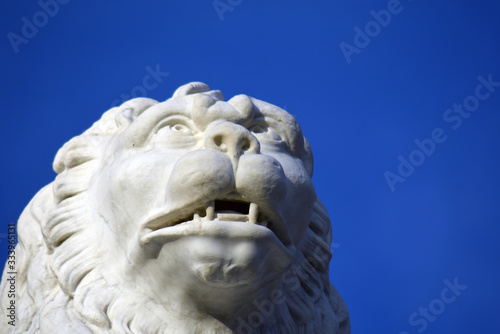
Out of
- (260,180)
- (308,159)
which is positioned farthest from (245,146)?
(308,159)

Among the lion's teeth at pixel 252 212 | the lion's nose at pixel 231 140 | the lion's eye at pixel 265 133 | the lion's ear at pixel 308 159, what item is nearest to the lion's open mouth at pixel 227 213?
the lion's teeth at pixel 252 212

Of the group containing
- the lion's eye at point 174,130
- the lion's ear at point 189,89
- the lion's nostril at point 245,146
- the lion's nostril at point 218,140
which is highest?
the lion's ear at point 189,89

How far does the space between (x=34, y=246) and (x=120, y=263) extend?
27.8 inches

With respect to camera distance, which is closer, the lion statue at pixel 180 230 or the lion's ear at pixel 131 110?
the lion statue at pixel 180 230

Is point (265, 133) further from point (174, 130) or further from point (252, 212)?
point (252, 212)

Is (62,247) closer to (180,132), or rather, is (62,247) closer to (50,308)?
(50,308)

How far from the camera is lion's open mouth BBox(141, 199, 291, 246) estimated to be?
3617mm

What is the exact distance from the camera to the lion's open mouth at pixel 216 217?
142 inches

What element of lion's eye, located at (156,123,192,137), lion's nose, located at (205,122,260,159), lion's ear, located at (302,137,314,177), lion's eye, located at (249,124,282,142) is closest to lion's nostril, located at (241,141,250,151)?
lion's nose, located at (205,122,260,159)

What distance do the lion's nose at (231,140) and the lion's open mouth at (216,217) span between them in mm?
257

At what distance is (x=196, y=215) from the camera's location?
363 cm

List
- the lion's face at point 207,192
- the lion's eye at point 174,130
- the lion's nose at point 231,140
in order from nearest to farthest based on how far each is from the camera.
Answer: the lion's face at point 207,192 < the lion's nose at point 231,140 < the lion's eye at point 174,130

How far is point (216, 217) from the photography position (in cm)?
362

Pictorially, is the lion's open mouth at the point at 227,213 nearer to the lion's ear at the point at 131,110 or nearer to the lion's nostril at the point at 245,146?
the lion's nostril at the point at 245,146
